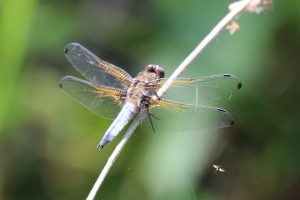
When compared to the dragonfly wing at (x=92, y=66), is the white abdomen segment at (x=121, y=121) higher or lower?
lower

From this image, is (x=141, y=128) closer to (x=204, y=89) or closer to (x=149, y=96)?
(x=149, y=96)

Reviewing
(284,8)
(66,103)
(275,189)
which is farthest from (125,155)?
(284,8)

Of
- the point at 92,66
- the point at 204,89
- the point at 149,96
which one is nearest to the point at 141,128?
the point at 92,66

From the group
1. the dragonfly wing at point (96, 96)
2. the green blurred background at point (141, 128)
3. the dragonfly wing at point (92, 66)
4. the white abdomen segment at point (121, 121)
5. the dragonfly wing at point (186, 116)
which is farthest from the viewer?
the green blurred background at point (141, 128)

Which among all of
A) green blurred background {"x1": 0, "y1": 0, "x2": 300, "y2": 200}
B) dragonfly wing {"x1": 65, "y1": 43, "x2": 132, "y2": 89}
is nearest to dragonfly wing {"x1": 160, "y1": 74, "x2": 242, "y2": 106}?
dragonfly wing {"x1": 65, "y1": 43, "x2": 132, "y2": 89}

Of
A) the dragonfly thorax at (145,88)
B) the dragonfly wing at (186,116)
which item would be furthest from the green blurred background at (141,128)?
the dragonfly wing at (186,116)

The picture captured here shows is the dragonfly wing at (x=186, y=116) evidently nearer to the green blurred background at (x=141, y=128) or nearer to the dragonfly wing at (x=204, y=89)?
the dragonfly wing at (x=204, y=89)

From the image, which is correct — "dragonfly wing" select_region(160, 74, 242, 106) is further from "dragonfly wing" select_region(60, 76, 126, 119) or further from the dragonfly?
"dragonfly wing" select_region(60, 76, 126, 119)

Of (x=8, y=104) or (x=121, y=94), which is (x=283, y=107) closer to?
→ (x=121, y=94)
